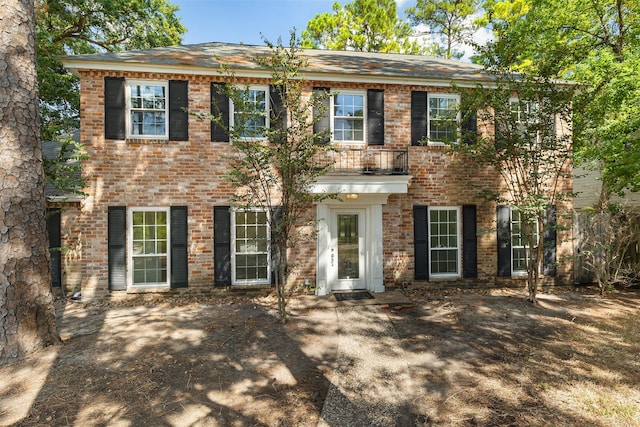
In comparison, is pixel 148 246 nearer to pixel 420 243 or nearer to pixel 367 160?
pixel 367 160

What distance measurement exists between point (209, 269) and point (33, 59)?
4.92 metres

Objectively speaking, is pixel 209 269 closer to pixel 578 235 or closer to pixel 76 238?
pixel 76 238

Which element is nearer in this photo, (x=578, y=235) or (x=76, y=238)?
(x=76, y=238)

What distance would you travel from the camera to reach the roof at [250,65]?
6.91 m

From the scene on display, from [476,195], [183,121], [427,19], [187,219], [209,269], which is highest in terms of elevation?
[427,19]

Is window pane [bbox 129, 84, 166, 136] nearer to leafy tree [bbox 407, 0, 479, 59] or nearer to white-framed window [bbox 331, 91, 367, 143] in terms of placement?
white-framed window [bbox 331, 91, 367, 143]

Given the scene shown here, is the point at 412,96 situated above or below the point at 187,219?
above

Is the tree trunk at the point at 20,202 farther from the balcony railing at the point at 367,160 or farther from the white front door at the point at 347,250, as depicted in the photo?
the white front door at the point at 347,250

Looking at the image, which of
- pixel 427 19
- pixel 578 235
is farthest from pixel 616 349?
pixel 427 19

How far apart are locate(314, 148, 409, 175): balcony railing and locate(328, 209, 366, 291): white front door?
3.62ft

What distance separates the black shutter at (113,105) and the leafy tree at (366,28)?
15.5 m

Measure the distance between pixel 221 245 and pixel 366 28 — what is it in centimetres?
1957

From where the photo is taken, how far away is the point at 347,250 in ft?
25.8

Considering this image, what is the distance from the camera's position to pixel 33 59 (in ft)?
15.0
